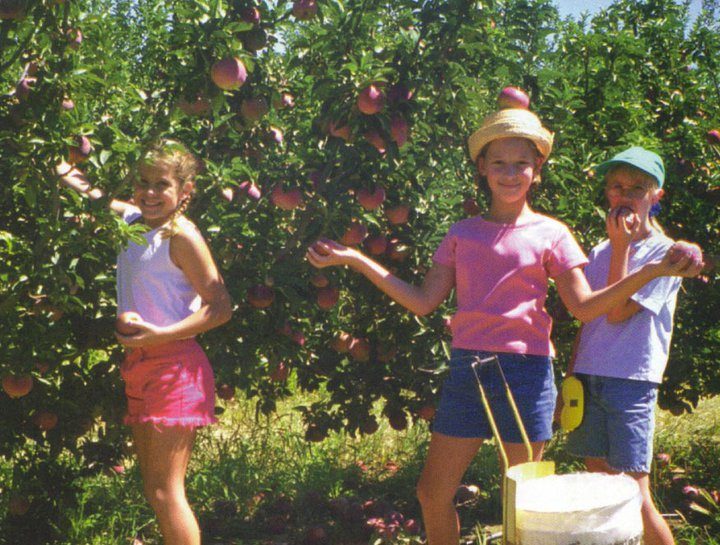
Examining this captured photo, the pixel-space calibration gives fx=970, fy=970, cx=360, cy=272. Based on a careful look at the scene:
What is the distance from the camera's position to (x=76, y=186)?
98.1 inches

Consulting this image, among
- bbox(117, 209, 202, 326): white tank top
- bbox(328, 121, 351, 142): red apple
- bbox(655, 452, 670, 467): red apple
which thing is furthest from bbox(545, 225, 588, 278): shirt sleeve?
bbox(655, 452, 670, 467): red apple

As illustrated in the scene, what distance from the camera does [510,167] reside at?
246 centimetres

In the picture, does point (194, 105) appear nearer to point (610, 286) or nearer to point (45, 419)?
point (45, 419)

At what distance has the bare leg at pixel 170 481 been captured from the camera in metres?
2.34

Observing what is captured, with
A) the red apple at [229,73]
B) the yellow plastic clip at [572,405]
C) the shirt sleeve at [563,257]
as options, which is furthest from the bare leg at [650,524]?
the red apple at [229,73]

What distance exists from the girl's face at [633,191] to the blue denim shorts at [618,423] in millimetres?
469

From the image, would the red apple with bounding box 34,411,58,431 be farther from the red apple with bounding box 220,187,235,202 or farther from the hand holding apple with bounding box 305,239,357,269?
the hand holding apple with bounding box 305,239,357,269

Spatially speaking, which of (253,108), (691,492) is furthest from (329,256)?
(691,492)

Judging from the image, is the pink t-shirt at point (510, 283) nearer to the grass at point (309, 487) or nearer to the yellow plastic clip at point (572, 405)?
the yellow plastic clip at point (572, 405)

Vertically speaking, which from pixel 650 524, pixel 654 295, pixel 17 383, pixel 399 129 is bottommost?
pixel 650 524

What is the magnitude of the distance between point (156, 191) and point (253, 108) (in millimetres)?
515

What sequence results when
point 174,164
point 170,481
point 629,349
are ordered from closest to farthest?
point 170,481
point 174,164
point 629,349

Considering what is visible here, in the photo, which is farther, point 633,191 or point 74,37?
point 633,191

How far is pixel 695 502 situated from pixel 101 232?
2555 millimetres
